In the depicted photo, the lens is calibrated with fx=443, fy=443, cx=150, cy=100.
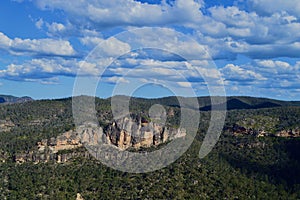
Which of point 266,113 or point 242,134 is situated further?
point 266,113

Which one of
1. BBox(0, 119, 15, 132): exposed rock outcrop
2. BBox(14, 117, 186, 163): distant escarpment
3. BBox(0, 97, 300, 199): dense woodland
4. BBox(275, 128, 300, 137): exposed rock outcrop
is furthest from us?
BBox(0, 119, 15, 132): exposed rock outcrop

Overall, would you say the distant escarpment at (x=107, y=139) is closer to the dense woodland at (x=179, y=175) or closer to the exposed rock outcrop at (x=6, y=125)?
the dense woodland at (x=179, y=175)

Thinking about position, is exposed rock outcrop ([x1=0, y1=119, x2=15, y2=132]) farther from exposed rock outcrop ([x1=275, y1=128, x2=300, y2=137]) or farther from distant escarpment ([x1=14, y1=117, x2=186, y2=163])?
exposed rock outcrop ([x1=275, y1=128, x2=300, y2=137])

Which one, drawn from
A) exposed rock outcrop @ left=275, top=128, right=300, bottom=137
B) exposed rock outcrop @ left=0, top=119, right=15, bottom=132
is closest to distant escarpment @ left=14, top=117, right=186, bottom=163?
exposed rock outcrop @ left=0, top=119, right=15, bottom=132

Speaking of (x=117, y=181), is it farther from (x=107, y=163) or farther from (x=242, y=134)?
(x=242, y=134)

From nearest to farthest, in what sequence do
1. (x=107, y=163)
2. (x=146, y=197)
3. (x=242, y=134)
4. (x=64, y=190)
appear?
1. (x=146, y=197)
2. (x=64, y=190)
3. (x=107, y=163)
4. (x=242, y=134)

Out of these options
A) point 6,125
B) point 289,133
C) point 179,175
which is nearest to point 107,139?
point 179,175

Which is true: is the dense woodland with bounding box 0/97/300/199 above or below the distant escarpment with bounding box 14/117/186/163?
below

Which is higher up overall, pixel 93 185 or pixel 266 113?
pixel 266 113

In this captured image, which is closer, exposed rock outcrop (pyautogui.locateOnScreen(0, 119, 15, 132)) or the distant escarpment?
the distant escarpment

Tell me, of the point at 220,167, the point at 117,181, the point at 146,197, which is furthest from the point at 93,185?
the point at 220,167
